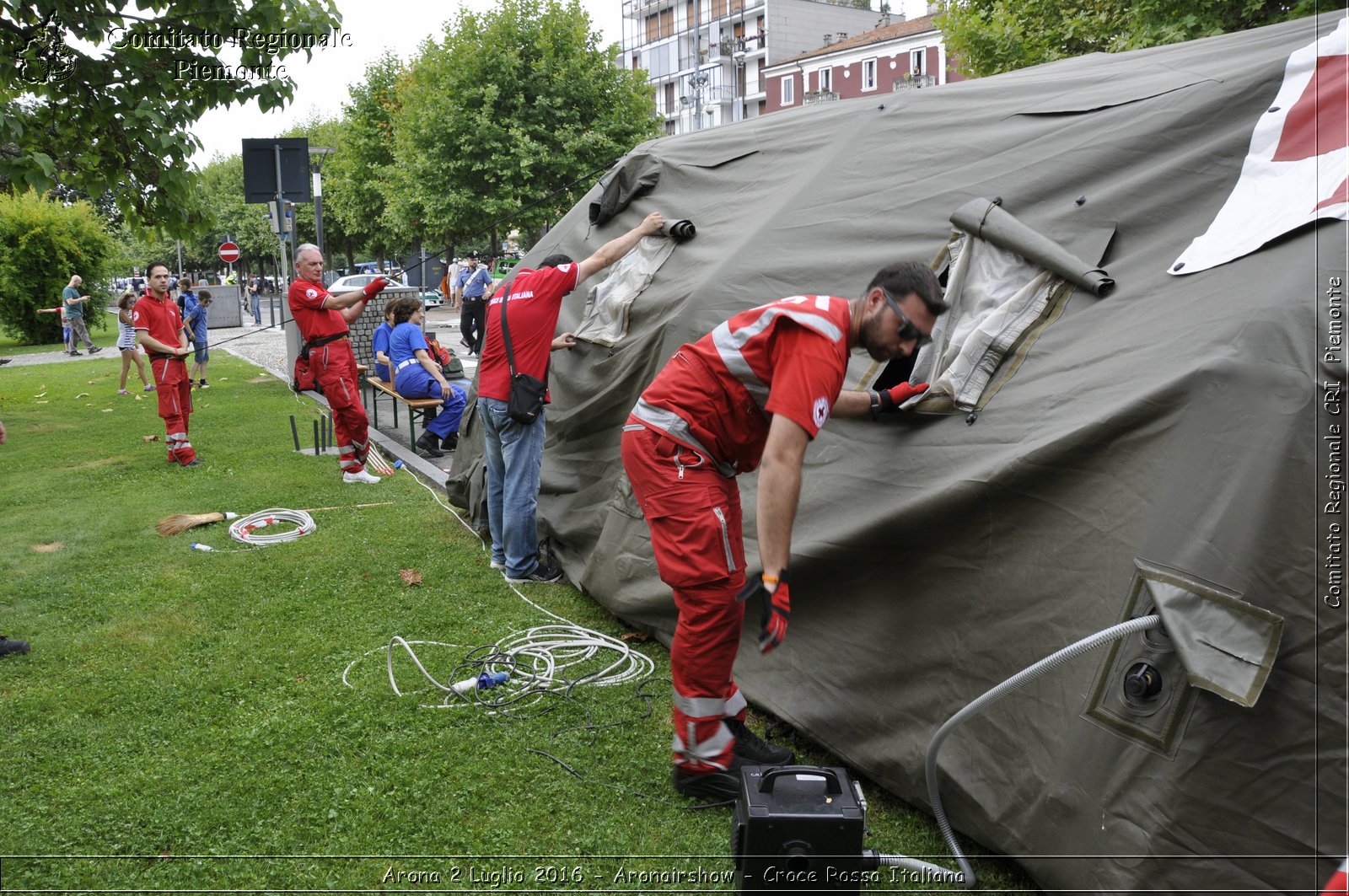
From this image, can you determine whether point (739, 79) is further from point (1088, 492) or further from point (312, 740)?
point (1088, 492)

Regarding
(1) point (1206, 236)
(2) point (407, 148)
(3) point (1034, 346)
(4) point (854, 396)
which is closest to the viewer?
(1) point (1206, 236)

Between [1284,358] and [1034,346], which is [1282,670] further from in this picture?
[1034,346]

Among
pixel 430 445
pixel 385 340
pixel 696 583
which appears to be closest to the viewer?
pixel 696 583

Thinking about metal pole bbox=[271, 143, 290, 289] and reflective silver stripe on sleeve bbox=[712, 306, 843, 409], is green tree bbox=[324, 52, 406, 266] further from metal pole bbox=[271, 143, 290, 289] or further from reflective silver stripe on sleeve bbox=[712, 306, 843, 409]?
reflective silver stripe on sleeve bbox=[712, 306, 843, 409]

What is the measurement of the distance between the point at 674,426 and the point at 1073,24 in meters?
11.2

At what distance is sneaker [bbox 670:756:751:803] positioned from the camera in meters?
3.54

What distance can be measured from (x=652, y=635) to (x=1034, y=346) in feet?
8.42

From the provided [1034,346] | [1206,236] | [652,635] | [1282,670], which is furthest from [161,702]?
[1206,236]

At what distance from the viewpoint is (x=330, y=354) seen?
8.44 metres

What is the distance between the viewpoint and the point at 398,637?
501 centimetres

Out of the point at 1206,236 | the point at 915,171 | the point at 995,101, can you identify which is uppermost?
the point at 995,101

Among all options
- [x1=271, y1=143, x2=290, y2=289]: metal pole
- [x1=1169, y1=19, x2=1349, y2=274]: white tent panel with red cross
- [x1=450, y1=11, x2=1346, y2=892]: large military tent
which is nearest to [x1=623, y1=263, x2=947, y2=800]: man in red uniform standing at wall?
[x1=450, y1=11, x2=1346, y2=892]: large military tent

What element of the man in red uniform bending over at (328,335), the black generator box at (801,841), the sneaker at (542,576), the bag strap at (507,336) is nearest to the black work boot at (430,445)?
the man in red uniform bending over at (328,335)


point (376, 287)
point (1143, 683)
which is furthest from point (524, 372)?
point (1143, 683)
